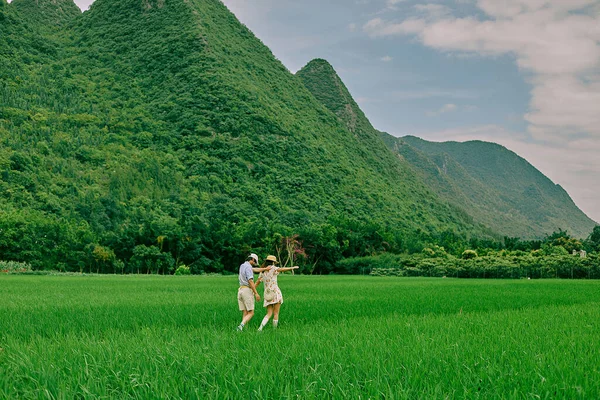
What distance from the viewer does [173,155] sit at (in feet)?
237

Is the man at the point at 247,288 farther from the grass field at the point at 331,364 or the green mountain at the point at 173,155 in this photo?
the green mountain at the point at 173,155

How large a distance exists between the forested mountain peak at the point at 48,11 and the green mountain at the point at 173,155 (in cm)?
43

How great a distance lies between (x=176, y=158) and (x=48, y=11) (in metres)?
71.5

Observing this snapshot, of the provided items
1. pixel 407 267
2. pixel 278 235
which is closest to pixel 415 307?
pixel 407 267

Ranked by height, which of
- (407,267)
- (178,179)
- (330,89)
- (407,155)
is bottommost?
(407,267)

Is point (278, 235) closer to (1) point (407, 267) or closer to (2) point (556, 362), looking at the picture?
(1) point (407, 267)

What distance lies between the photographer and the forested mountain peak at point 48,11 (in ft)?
375

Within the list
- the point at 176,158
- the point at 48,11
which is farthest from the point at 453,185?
the point at 48,11

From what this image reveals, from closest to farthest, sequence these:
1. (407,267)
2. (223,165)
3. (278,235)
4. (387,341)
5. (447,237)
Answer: (387,341) → (407,267) → (278,235) → (447,237) → (223,165)

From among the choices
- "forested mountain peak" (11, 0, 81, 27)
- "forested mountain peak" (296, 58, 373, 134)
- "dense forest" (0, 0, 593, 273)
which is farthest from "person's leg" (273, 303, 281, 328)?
"forested mountain peak" (11, 0, 81, 27)

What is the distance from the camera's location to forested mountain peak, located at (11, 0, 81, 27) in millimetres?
114188

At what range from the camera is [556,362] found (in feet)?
15.8

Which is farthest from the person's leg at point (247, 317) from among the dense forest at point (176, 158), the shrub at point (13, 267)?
the dense forest at point (176, 158)

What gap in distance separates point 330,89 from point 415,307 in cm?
13132
